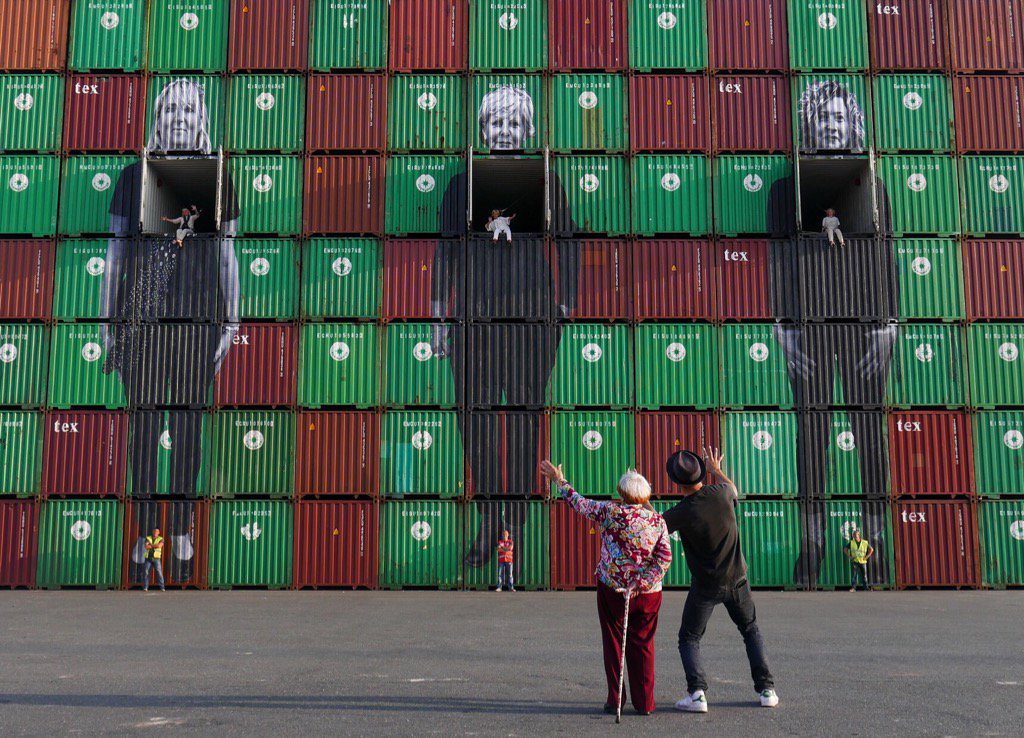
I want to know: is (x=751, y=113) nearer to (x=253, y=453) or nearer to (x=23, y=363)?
(x=253, y=453)

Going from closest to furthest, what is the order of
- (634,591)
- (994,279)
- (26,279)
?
(634,591)
(26,279)
(994,279)

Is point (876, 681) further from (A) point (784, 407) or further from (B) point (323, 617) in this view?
(A) point (784, 407)

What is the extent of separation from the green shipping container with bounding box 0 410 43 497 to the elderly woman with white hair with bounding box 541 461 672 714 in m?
20.4

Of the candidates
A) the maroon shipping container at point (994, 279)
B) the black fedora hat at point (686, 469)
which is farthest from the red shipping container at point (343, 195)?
the black fedora hat at point (686, 469)

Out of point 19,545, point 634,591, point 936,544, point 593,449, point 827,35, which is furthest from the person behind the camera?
point 827,35

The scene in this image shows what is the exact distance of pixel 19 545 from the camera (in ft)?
75.4

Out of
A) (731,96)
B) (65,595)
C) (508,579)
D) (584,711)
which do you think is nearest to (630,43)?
(731,96)

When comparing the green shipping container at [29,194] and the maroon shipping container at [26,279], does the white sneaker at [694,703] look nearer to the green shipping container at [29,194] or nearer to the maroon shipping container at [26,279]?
the maroon shipping container at [26,279]

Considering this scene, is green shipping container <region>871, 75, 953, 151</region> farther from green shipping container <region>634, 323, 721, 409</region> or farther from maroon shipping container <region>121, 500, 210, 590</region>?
maroon shipping container <region>121, 500, 210, 590</region>

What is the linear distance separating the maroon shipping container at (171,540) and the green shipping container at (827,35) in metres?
19.9

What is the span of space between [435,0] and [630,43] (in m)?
5.58

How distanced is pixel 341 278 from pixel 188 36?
8.24 metres

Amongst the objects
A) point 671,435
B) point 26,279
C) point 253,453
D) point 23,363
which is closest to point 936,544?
point 671,435

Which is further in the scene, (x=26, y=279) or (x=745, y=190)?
(x=745, y=190)
